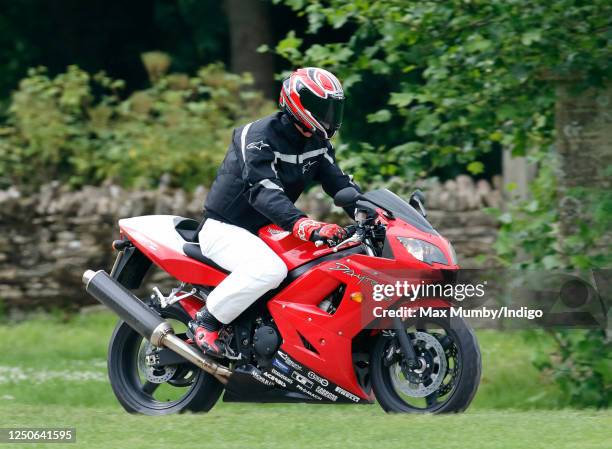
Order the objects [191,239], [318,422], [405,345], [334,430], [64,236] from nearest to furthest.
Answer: [334,430], [318,422], [405,345], [191,239], [64,236]

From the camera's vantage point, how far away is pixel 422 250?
7.55m

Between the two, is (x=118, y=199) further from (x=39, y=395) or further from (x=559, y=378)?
(x=559, y=378)

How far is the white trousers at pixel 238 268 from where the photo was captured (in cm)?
774

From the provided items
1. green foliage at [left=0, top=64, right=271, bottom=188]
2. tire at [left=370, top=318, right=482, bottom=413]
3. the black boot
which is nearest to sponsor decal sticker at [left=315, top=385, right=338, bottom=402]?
tire at [left=370, top=318, right=482, bottom=413]

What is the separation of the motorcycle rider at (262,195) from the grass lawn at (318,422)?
67cm

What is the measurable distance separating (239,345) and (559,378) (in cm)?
A: 254

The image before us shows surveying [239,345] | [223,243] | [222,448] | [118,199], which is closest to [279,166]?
[223,243]

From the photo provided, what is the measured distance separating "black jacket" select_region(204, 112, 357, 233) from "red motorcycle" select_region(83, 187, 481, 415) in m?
0.23

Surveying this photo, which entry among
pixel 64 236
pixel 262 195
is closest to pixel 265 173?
pixel 262 195

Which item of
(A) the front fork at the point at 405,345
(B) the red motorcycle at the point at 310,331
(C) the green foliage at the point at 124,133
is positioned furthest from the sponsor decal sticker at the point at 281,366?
(C) the green foliage at the point at 124,133

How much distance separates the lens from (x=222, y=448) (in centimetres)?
668

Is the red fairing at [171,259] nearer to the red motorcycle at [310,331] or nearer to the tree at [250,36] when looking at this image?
the red motorcycle at [310,331]

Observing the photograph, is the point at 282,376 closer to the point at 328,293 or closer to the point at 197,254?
the point at 328,293

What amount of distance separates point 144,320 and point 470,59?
3.16m
